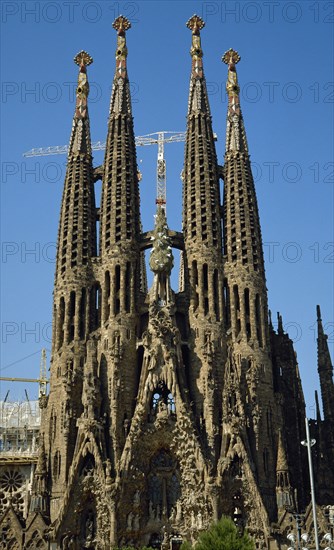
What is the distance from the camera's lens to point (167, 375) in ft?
155

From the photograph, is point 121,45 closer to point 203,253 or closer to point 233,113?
point 233,113

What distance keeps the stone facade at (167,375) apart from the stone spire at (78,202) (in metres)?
0.11

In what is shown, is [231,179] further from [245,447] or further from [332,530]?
[332,530]

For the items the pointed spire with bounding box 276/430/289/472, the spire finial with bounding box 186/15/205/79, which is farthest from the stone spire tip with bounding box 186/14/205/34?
the pointed spire with bounding box 276/430/289/472

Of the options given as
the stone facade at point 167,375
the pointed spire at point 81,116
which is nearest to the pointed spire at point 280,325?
the stone facade at point 167,375

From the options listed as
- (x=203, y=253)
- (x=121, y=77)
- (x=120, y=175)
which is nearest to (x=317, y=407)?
(x=203, y=253)

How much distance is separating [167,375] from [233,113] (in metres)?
21.0

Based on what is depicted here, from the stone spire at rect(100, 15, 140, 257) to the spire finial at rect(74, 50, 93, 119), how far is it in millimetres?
2096

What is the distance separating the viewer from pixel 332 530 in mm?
43000

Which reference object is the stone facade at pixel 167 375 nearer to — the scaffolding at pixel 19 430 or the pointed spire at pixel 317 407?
the pointed spire at pixel 317 407

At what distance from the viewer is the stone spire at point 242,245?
5016cm

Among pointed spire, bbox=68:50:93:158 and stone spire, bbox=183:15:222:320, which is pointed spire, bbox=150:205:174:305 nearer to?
stone spire, bbox=183:15:222:320

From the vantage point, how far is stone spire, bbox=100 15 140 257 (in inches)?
2060

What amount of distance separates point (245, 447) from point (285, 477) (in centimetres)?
296
